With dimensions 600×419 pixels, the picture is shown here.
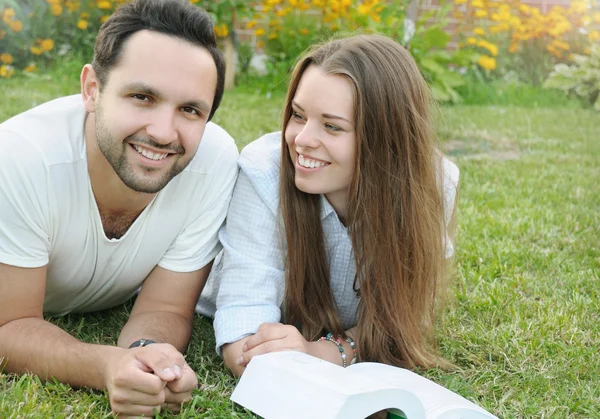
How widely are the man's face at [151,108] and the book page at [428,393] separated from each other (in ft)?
2.92

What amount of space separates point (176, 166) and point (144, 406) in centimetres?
79

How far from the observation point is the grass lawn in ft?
8.06

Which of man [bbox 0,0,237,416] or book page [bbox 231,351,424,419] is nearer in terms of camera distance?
book page [bbox 231,351,424,419]

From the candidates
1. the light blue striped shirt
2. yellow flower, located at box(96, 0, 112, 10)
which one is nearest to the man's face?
the light blue striped shirt

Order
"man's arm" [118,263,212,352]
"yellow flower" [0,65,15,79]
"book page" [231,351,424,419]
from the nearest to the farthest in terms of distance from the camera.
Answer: "book page" [231,351,424,419], "man's arm" [118,263,212,352], "yellow flower" [0,65,15,79]

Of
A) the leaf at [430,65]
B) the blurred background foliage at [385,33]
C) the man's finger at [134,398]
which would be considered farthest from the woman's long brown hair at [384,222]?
the leaf at [430,65]

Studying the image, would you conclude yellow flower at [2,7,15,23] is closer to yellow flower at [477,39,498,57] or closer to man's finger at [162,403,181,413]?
yellow flower at [477,39,498,57]

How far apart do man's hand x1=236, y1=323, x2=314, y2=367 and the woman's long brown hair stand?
0.86 feet

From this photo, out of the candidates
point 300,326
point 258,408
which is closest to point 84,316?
point 300,326

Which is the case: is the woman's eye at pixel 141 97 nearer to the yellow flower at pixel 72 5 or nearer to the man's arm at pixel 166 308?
the man's arm at pixel 166 308

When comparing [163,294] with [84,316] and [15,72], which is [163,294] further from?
[15,72]

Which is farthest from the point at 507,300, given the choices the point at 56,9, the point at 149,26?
the point at 56,9

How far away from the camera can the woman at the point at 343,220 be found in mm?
2615

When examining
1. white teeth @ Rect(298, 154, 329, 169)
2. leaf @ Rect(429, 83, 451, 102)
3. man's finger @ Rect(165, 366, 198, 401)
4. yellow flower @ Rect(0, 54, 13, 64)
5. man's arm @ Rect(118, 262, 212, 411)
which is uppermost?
white teeth @ Rect(298, 154, 329, 169)
